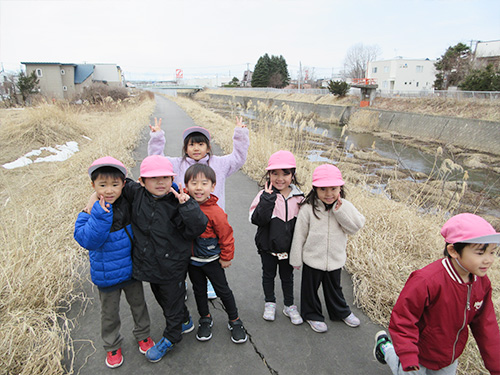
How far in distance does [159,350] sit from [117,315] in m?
0.40

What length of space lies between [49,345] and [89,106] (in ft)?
65.9

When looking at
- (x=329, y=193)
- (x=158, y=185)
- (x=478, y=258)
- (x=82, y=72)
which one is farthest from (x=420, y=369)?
(x=82, y=72)

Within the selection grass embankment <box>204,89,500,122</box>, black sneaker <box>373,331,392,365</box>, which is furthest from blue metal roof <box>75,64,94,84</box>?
black sneaker <box>373,331,392,365</box>

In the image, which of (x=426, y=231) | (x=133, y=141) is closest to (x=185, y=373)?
(x=426, y=231)

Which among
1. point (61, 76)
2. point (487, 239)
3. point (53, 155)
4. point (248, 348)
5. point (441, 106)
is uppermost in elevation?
point (61, 76)

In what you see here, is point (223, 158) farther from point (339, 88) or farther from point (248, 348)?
point (339, 88)

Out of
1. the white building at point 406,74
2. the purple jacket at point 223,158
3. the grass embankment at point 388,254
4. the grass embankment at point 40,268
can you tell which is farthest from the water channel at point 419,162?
the white building at point 406,74

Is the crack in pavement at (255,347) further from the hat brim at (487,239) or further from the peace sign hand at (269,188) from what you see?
the hat brim at (487,239)

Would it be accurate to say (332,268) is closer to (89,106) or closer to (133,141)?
(133,141)

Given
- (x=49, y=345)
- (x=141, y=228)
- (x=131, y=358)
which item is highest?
(x=141, y=228)

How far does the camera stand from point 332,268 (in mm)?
2396

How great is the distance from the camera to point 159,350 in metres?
2.18

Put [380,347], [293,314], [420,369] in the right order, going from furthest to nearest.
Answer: [293,314]
[380,347]
[420,369]

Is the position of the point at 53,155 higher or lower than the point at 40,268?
lower
